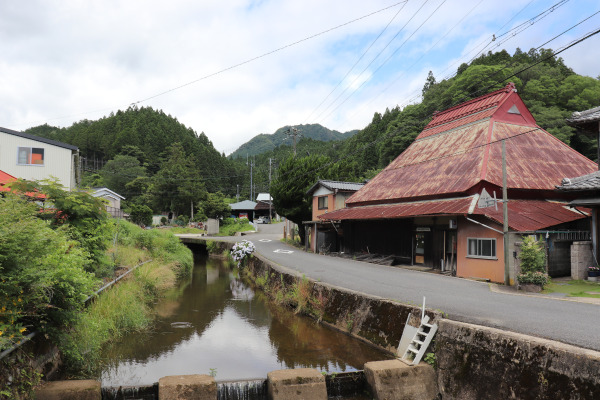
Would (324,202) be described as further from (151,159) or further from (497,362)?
(151,159)

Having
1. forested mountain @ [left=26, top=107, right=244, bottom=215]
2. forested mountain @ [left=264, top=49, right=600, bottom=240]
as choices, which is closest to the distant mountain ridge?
forested mountain @ [left=26, top=107, right=244, bottom=215]

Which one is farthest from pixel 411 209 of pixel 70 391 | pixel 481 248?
pixel 70 391

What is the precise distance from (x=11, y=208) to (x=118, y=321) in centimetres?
573

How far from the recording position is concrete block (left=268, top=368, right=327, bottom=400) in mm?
6766

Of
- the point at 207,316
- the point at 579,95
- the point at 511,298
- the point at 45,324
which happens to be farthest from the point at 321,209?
the point at 45,324

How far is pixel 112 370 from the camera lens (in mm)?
8297

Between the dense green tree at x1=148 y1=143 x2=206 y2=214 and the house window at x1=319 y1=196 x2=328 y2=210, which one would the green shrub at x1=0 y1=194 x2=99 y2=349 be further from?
the dense green tree at x1=148 y1=143 x2=206 y2=214

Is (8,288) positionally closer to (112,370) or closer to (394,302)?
(112,370)

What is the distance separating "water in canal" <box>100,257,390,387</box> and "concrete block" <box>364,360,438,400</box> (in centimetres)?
139

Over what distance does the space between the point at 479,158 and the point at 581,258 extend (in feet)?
18.8

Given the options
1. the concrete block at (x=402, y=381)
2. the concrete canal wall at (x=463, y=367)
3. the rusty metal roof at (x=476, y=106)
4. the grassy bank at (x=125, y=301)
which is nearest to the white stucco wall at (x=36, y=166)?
the grassy bank at (x=125, y=301)

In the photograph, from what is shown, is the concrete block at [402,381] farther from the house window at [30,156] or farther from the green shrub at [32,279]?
the house window at [30,156]

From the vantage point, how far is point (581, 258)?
43.5 ft

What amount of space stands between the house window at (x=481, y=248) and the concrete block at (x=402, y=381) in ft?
27.2
